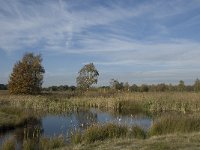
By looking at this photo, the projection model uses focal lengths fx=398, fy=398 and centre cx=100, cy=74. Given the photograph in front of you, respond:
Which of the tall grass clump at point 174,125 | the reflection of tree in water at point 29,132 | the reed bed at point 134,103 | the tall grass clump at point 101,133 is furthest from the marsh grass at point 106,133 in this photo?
the reed bed at point 134,103

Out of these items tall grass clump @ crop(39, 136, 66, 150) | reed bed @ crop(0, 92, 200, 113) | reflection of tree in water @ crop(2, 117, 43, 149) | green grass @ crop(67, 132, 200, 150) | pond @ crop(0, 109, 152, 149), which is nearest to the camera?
green grass @ crop(67, 132, 200, 150)

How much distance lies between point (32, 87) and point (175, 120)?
36139mm

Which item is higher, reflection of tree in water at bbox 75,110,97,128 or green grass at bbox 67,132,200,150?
reflection of tree in water at bbox 75,110,97,128

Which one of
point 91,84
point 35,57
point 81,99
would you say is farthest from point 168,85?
point 81,99

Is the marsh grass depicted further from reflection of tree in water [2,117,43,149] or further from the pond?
reflection of tree in water [2,117,43,149]

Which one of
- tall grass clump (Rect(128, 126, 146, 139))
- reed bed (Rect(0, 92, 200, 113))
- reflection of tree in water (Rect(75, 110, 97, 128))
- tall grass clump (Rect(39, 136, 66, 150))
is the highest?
reed bed (Rect(0, 92, 200, 113))

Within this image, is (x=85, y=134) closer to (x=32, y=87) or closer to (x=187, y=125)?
(x=187, y=125)

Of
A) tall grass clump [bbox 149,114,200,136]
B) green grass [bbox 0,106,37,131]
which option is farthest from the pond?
tall grass clump [bbox 149,114,200,136]

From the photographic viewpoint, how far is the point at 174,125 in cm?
1573

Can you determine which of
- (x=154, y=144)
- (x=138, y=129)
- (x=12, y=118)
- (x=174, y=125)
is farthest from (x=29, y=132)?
(x=154, y=144)

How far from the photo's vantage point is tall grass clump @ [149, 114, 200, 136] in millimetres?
15305

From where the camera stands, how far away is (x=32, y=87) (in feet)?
165

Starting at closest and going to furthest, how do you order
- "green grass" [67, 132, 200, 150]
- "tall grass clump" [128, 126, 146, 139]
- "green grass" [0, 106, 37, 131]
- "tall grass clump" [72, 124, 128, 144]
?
"green grass" [67, 132, 200, 150]
"tall grass clump" [72, 124, 128, 144]
"tall grass clump" [128, 126, 146, 139]
"green grass" [0, 106, 37, 131]

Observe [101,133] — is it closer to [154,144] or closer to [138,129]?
[138,129]
